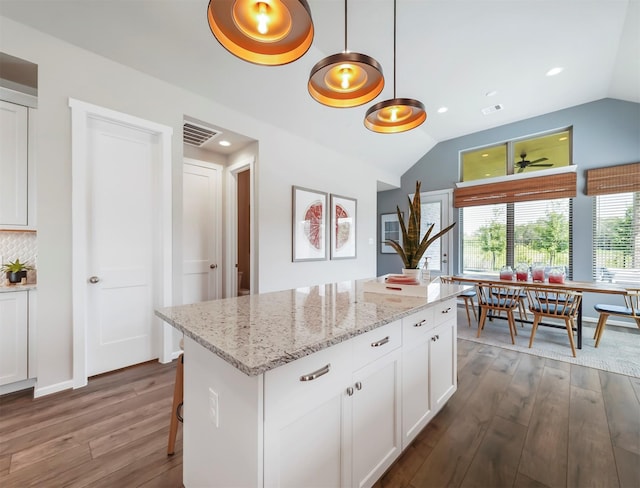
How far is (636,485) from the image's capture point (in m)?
1.36

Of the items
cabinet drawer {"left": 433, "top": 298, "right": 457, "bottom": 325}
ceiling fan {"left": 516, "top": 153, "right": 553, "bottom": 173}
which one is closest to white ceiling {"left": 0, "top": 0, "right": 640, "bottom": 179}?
ceiling fan {"left": 516, "top": 153, "right": 553, "bottom": 173}

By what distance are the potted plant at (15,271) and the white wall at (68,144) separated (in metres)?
0.41

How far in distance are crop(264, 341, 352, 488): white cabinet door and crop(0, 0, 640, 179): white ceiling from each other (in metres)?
2.89

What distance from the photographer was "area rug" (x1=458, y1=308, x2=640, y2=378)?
279cm

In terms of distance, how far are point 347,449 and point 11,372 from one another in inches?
108

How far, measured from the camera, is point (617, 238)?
4.08 metres

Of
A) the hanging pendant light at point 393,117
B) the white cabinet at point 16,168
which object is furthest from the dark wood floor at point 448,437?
the hanging pendant light at point 393,117

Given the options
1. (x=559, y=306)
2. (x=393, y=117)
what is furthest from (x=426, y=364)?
(x=559, y=306)

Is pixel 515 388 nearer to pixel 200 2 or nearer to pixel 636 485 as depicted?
pixel 636 485

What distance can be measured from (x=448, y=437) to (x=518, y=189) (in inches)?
189

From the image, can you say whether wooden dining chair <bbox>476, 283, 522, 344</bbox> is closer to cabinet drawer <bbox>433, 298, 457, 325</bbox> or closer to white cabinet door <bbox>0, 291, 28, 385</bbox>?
cabinet drawer <bbox>433, 298, 457, 325</bbox>

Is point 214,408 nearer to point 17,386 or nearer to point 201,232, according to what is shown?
point 17,386

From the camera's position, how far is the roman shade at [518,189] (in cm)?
445

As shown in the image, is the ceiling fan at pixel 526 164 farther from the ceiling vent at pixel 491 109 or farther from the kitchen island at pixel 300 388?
the kitchen island at pixel 300 388
